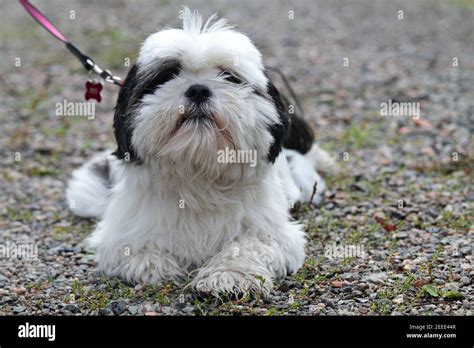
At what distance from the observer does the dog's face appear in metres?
4.76

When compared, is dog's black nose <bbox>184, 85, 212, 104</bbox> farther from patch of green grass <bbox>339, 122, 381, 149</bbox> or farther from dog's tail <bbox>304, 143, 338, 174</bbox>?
patch of green grass <bbox>339, 122, 381, 149</bbox>

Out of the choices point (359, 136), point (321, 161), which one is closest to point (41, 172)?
point (321, 161)

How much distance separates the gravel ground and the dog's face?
2.65 ft

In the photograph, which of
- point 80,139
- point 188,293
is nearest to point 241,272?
point 188,293

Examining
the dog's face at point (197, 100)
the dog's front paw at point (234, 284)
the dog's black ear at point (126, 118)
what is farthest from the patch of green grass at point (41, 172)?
the dog's front paw at point (234, 284)

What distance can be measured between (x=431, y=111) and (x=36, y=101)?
456 cm

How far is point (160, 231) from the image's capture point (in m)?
5.37

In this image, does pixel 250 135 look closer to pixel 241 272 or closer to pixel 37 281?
pixel 241 272

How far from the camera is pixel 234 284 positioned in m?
4.94

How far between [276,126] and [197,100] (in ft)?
1.85

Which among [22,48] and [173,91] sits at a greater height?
[22,48]

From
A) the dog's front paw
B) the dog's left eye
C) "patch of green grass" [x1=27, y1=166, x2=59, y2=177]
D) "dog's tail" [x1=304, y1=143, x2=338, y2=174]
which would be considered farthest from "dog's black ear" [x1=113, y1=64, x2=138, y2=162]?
"patch of green grass" [x1=27, y1=166, x2=59, y2=177]

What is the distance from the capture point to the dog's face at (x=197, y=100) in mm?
4762
